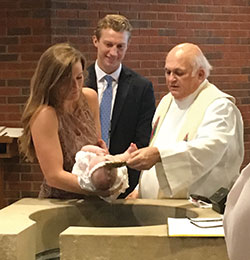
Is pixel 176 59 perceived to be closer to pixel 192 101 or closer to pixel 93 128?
pixel 192 101

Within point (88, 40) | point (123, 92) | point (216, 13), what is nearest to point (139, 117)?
point (123, 92)

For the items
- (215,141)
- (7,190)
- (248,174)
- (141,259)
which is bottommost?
(7,190)

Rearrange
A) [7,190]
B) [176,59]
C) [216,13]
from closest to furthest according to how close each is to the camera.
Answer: [176,59]
[7,190]
[216,13]

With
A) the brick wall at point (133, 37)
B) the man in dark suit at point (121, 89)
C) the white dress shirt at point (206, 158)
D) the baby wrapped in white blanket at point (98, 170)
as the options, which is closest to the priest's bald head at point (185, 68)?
the white dress shirt at point (206, 158)

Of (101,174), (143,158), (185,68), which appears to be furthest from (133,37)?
(101,174)

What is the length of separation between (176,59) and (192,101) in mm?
264

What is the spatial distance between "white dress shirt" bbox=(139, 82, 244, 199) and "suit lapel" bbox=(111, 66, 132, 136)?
3.19 ft

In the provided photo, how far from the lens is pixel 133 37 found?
20.1 ft

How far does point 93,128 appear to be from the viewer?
3197 mm

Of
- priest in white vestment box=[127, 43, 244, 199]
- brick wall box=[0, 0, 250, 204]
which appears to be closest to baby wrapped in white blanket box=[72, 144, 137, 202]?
priest in white vestment box=[127, 43, 244, 199]

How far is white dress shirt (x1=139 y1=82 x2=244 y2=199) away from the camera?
3137 mm

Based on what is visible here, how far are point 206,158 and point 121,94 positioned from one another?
1.32m

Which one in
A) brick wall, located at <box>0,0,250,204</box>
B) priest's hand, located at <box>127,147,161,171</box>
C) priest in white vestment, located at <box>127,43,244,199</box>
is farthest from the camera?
brick wall, located at <box>0,0,250,204</box>

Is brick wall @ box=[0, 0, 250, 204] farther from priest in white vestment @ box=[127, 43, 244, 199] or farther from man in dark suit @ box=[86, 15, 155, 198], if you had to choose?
priest in white vestment @ box=[127, 43, 244, 199]
